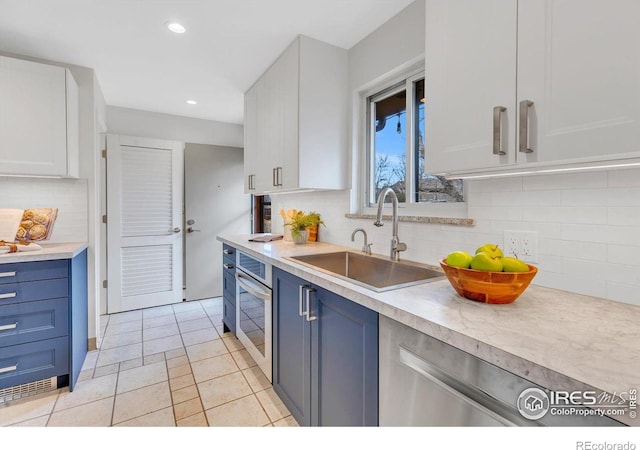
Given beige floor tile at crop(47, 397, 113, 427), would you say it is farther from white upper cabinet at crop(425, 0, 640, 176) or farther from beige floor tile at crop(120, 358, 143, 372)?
white upper cabinet at crop(425, 0, 640, 176)

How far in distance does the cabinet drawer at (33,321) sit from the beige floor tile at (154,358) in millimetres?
583

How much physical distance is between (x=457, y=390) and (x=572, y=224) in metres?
0.78

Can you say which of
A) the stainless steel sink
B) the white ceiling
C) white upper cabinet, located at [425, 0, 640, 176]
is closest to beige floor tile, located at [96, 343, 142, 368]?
the stainless steel sink

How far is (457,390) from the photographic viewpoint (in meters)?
0.82

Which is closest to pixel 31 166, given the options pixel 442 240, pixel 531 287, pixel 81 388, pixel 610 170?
pixel 81 388

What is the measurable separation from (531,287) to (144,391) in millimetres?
2256

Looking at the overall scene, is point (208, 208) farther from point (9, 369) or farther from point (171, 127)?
point (9, 369)

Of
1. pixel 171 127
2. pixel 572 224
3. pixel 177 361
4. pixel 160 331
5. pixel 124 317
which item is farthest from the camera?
pixel 171 127

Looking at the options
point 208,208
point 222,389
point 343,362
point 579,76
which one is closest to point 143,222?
point 208,208

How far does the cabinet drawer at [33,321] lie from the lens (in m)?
1.85

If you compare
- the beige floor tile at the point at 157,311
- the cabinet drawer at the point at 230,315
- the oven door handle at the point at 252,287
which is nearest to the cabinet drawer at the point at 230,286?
the cabinet drawer at the point at 230,315

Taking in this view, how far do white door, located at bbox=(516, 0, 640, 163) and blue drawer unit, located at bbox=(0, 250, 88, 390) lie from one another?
8.58ft

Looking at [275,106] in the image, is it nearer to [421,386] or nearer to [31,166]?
[31,166]

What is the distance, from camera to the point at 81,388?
1.99 meters
